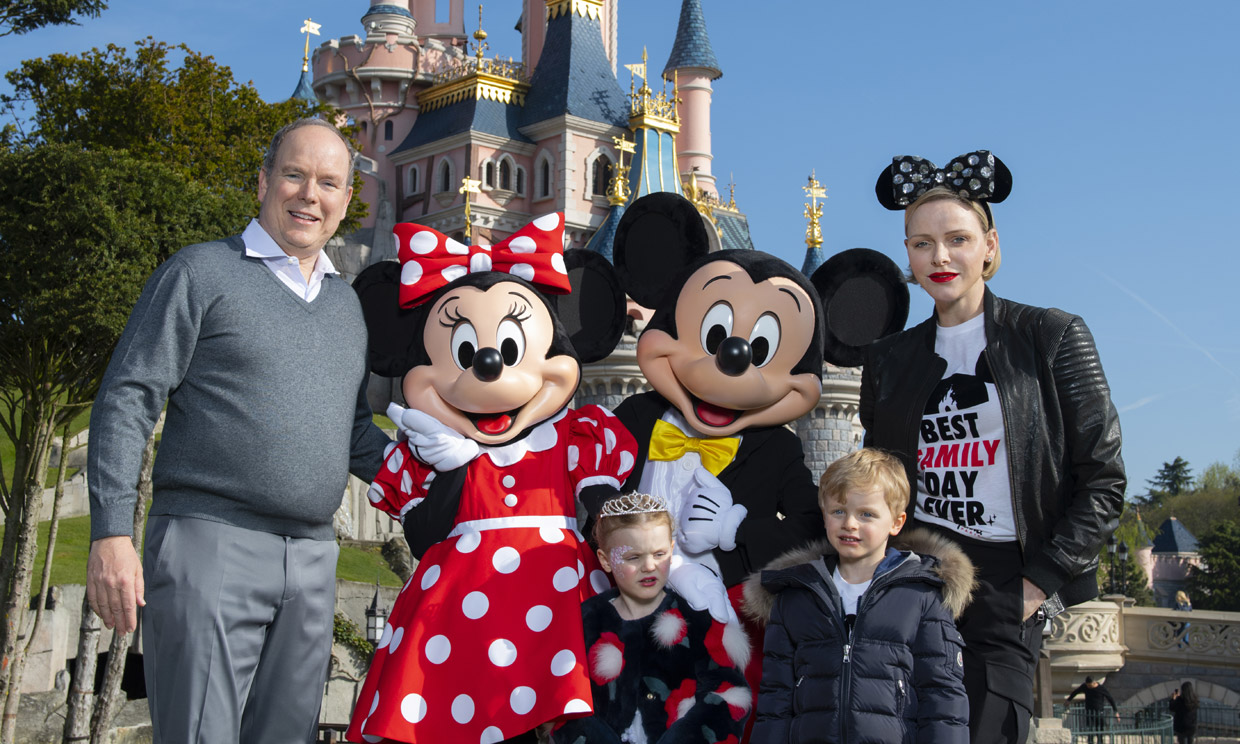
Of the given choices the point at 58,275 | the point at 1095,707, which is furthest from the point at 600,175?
the point at 58,275

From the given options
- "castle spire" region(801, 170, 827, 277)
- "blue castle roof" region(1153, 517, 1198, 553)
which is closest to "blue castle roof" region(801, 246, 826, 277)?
"castle spire" region(801, 170, 827, 277)

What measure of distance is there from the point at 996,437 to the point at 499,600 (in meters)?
1.60

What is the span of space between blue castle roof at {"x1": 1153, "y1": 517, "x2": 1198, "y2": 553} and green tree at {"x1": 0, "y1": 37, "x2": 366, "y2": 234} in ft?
159

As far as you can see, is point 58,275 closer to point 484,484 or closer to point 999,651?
point 484,484

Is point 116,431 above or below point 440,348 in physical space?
below

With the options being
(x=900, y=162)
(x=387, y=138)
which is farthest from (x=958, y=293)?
(x=387, y=138)

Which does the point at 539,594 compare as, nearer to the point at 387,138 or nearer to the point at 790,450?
the point at 790,450

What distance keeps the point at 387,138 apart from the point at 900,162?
2956 centimetres

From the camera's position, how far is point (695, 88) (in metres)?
34.3

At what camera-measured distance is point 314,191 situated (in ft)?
11.3

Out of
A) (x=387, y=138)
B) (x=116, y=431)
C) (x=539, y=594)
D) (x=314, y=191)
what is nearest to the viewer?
(x=116, y=431)

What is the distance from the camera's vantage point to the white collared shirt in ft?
11.0

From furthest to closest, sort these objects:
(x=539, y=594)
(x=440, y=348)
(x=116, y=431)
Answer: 1. (x=440, y=348)
2. (x=539, y=594)
3. (x=116, y=431)

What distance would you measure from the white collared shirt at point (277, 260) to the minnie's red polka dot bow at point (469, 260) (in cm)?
82
